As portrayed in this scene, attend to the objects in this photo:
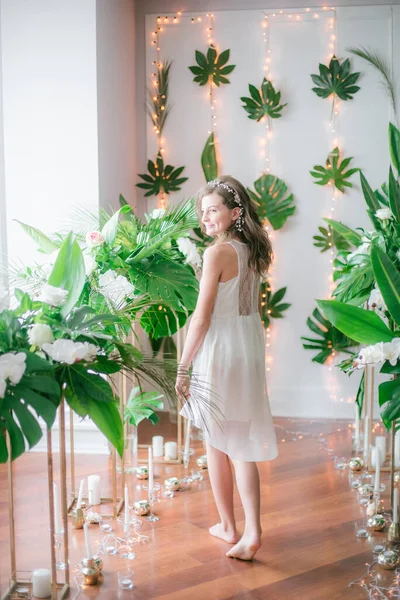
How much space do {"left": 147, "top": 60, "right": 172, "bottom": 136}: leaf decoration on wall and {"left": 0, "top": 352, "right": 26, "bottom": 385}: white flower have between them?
357 cm

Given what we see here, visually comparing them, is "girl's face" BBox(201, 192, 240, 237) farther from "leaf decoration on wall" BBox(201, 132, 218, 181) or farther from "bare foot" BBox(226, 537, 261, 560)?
"leaf decoration on wall" BBox(201, 132, 218, 181)

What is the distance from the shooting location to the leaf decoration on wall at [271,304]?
200 inches

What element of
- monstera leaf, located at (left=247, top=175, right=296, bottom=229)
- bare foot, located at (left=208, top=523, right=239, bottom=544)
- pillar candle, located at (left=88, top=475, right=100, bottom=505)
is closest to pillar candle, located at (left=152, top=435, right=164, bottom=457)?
pillar candle, located at (left=88, top=475, right=100, bottom=505)

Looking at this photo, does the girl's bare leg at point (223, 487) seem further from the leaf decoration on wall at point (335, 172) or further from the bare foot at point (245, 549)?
the leaf decoration on wall at point (335, 172)

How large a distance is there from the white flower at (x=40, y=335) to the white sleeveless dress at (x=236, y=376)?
102 centimetres

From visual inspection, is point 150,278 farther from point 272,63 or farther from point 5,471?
point 272,63

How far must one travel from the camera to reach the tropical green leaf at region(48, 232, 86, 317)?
2027 mm

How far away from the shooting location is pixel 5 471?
12.9 feet

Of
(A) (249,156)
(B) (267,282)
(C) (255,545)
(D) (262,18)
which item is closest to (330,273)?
(B) (267,282)

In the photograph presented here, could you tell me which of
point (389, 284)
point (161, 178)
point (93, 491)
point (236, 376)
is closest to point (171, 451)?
point (93, 491)

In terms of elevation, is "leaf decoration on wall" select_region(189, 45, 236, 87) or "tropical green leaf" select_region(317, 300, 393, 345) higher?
"leaf decoration on wall" select_region(189, 45, 236, 87)

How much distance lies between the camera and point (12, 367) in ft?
5.95

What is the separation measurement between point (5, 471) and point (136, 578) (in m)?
1.47

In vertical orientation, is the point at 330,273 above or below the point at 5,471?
above
